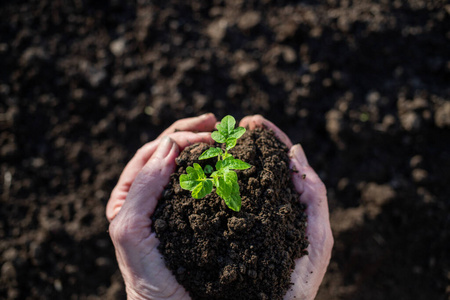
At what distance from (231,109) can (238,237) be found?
163 cm

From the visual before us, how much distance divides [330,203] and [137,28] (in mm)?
2528

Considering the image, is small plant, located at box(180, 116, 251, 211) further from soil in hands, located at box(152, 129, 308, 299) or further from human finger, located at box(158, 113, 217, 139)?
human finger, located at box(158, 113, 217, 139)

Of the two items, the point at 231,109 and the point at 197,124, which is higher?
the point at 197,124

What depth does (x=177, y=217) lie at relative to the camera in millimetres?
1919

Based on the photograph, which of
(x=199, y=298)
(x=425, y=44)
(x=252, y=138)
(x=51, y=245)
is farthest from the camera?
(x=425, y=44)

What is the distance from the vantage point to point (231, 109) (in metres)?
3.23

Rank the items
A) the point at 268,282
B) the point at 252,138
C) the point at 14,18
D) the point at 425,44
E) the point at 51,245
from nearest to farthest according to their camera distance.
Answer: the point at 268,282, the point at 252,138, the point at 51,245, the point at 425,44, the point at 14,18

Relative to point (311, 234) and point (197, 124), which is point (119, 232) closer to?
point (197, 124)

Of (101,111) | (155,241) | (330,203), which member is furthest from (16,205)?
(330,203)

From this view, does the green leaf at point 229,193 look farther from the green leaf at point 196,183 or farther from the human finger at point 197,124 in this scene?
the human finger at point 197,124

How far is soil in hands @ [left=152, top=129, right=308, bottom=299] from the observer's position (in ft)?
5.98

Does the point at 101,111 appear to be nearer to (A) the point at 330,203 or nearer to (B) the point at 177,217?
(B) the point at 177,217

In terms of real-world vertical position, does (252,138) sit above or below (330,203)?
above

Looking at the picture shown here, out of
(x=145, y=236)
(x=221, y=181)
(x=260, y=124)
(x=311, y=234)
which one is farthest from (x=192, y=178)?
(x=311, y=234)
